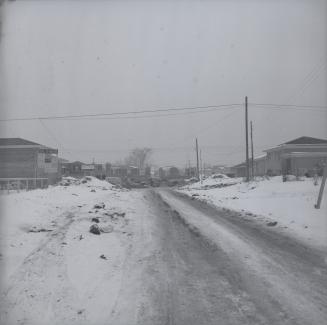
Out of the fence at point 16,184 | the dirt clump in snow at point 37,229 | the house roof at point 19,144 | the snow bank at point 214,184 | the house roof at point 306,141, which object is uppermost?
the house roof at point 306,141

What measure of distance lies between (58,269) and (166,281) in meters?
1.92

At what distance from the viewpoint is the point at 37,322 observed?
5.18 m

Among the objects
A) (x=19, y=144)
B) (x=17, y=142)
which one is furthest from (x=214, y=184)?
(x=17, y=142)

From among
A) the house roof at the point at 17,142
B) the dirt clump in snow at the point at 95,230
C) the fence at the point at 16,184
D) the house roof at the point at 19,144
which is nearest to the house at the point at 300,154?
the house roof at the point at 19,144

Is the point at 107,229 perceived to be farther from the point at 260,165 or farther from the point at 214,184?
the point at 260,165

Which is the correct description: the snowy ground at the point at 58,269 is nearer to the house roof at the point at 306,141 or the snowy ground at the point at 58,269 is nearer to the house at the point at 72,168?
the house roof at the point at 306,141

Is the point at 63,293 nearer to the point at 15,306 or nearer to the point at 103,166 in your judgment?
the point at 15,306

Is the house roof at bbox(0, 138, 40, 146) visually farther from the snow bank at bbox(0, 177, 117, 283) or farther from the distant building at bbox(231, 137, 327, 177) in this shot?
the snow bank at bbox(0, 177, 117, 283)

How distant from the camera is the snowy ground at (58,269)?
5.50 metres

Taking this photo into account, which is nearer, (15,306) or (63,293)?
(15,306)

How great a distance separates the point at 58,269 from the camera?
292 inches

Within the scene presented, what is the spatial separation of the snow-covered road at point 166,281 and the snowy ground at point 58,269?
0.05ft

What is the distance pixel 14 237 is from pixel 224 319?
19.8 feet

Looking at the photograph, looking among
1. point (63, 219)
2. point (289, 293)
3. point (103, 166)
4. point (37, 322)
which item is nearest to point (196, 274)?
point (289, 293)
